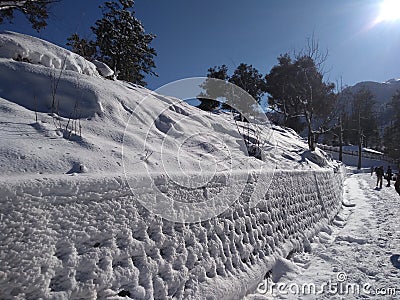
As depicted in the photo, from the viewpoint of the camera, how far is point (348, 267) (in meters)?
3.34

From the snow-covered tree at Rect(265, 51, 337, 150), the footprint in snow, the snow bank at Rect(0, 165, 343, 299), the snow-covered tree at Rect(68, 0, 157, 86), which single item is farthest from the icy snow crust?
the snow-covered tree at Rect(265, 51, 337, 150)

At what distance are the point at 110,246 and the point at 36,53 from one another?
4.59 m

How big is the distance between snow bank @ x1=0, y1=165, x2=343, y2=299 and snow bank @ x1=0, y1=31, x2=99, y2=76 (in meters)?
4.04

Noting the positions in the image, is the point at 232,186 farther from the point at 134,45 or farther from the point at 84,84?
the point at 134,45

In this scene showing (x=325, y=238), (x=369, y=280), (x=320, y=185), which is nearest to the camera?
(x=369, y=280)

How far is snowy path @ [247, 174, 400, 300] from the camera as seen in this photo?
8.96ft

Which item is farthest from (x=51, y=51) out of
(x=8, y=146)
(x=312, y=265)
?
(x=312, y=265)

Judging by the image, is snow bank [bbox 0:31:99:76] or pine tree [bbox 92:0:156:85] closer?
snow bank [bbox 0:31:99:76]

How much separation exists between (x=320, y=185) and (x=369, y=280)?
366cm

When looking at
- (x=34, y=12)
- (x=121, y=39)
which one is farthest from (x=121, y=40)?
(x=34, y=12)

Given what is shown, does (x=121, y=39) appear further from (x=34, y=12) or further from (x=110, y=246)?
Result: (x=110, y=246)

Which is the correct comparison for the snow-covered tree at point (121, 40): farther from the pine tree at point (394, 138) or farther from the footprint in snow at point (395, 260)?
the pine tree at point (394, 138)

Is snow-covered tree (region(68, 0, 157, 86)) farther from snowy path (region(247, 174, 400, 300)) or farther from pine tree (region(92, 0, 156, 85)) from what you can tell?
snowy path (region(247, 174, 400, 300))

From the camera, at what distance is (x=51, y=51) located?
191 inches
